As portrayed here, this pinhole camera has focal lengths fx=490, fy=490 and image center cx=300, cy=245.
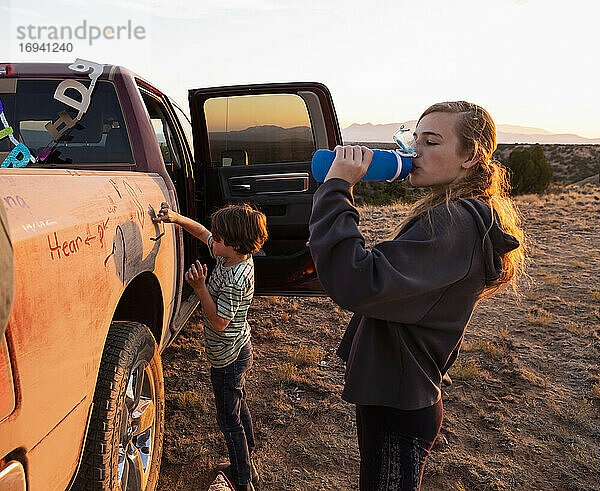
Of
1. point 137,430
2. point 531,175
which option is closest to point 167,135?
point 137,430

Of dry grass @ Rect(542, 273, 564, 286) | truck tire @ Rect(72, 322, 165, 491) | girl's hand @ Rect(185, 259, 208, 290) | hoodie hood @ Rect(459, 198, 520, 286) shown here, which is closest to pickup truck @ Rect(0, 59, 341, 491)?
truck tire @ Rect(72, 322, 165, 491)

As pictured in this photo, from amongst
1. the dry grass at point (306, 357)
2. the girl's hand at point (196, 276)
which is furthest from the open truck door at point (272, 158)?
the girl's hand at point (196, 276)

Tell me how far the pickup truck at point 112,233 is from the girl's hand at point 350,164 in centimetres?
81

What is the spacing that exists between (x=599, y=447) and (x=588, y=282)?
4834 millimetres

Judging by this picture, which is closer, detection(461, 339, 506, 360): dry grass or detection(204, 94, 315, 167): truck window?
detection(204, 94, 315, 167): truck window

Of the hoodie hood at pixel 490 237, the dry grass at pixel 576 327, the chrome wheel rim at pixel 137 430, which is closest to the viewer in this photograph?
the hoodie hood at pixel 490 237

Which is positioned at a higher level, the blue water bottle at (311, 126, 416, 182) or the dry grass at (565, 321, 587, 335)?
Result: the blue water bottle at (311, 126, 416, 182)

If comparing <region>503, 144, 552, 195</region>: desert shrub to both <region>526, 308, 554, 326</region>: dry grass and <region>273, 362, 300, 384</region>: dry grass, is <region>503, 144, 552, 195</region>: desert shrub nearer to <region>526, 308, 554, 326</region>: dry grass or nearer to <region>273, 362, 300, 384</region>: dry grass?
<region>526, 308, 554, 326</region>: dry grass

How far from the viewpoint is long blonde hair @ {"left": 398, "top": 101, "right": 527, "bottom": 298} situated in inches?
58.9

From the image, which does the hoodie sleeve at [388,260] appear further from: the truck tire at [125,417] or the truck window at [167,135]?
the truck window at [167,135]

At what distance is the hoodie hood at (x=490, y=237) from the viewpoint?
1.39m

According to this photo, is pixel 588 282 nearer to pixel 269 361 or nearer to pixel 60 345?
pixel 269 361

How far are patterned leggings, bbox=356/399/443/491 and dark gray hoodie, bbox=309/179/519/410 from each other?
0.09m

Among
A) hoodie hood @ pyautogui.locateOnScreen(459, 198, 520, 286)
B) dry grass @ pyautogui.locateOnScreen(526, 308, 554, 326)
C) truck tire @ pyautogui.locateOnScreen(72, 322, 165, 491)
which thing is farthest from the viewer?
dry grass @ pyautogui.locateOnScreen(526, 308, 554, 326)
